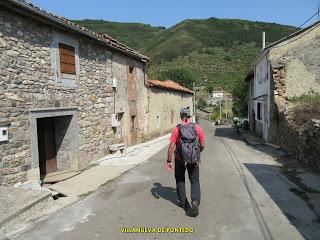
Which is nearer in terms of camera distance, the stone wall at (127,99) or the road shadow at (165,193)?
the road shadow at (165,193)

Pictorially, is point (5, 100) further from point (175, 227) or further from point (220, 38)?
point (220, 38)

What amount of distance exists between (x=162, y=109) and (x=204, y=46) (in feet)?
Answer: 290

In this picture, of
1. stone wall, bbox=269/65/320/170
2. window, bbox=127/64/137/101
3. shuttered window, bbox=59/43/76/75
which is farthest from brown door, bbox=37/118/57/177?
stone wall, bbox=269/65/320/170

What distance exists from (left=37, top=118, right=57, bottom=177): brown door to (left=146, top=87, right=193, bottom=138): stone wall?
9.56 meters

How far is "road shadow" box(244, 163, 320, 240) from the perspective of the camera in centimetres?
521

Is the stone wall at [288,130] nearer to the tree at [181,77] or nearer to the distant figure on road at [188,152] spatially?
the distant figure on road at [188,152]

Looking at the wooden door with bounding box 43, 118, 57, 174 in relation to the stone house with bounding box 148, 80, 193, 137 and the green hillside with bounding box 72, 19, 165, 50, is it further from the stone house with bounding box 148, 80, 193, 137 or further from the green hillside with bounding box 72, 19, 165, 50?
the green hillside with bounding box 72, 19, 165, 50

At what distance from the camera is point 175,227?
5.20 m

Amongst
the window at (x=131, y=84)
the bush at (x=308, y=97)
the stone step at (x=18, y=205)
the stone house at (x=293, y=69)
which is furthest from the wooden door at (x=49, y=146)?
the bush at (x=308, y=97)

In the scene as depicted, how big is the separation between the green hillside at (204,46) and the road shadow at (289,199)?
48825 mm

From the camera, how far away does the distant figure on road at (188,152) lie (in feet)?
18.5

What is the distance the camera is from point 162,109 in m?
22.8

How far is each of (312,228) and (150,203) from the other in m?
2.78

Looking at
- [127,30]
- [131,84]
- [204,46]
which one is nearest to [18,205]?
[131,84]
